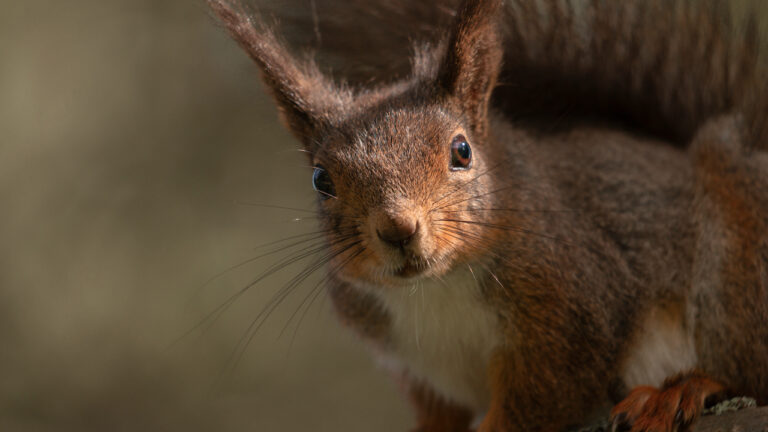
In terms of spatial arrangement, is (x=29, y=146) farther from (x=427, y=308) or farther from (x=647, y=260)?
(x=647, y=260)

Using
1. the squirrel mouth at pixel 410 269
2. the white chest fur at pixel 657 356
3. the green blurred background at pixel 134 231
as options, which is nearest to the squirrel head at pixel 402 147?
the squirrel mouth at pixel 410 269

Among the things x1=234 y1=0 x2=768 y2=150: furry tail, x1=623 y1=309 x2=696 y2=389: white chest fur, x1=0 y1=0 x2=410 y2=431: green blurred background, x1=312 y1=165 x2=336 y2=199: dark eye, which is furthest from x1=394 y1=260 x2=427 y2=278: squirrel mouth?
x1=0 y1=0 x2=410 y2=431: green blurred background

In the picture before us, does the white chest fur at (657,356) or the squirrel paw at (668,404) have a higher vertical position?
the white chest fur at (657,356)

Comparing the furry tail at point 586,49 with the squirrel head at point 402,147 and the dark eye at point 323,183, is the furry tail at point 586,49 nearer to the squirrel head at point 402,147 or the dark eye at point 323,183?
the squirrel head at point 402,147

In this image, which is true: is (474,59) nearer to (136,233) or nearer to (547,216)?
(547,216)

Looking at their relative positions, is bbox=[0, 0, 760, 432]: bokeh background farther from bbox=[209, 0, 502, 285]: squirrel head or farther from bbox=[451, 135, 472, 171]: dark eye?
bbox=[451, 135, 472, 171]: dark eye

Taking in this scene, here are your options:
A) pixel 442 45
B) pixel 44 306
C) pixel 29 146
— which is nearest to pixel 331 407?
pixel 44 306

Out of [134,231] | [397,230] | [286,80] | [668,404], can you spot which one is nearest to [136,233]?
[134,231]
